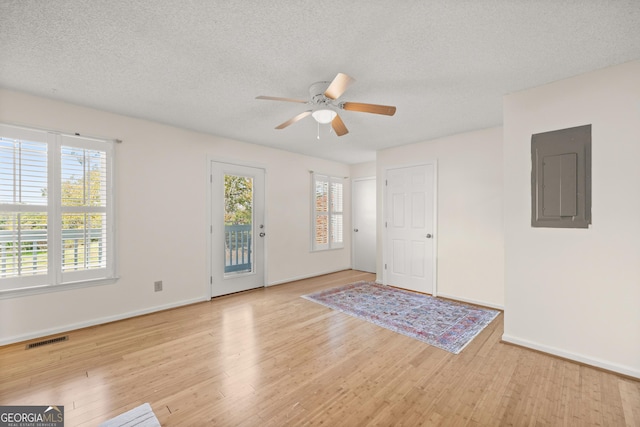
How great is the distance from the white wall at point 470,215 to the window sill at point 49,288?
14.8 ft

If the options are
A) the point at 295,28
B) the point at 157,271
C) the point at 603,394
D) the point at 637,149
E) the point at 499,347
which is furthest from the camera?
the point at 157,271

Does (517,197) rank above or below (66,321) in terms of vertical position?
above

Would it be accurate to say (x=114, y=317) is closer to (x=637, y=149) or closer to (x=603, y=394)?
(x=603, y=394)

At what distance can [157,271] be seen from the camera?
3547mm

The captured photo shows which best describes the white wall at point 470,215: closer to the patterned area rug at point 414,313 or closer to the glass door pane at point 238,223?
the patterned area rug at point 414,313

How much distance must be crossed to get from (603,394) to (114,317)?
4.61m

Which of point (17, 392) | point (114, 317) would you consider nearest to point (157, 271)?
point (114, 317)

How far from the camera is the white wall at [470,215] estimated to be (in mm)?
3678

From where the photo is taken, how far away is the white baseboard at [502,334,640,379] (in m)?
2.11

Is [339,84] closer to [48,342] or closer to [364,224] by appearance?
[48,342]

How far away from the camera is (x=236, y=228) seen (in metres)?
4.37
